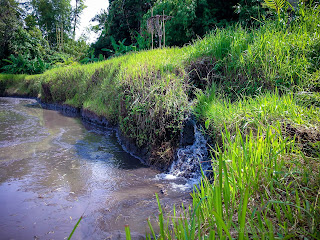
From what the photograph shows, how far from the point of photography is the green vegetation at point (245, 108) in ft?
5.80

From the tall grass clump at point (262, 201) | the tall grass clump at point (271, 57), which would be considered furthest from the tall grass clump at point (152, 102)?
the tall grass clump at point (262, 201)

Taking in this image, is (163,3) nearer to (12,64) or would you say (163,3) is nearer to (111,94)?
(111,94)

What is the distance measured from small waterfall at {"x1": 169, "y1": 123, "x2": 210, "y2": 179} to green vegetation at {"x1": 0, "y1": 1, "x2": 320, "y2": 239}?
191 millimetres

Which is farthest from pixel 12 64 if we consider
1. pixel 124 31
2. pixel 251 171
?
pixel 251 171

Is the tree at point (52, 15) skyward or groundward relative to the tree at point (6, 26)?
skyward

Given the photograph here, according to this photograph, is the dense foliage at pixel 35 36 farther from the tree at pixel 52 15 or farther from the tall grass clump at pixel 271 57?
the tall grass clump at pixel 271 57

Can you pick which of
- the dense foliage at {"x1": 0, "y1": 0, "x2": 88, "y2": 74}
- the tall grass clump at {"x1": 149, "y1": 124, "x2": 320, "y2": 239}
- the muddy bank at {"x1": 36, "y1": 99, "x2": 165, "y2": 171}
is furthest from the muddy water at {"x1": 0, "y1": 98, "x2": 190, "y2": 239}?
the dense foliage at {"x1": 0, "y1": 0, "x2": 88, "y2": 74}

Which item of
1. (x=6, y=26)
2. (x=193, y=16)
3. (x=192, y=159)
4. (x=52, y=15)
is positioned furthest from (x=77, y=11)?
(x=192, y=159)

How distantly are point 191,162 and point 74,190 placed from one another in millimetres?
1831

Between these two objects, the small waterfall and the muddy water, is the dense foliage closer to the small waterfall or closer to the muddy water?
the muddy water

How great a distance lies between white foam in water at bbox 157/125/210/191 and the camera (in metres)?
3.80

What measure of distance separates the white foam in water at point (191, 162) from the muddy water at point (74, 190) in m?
0.30

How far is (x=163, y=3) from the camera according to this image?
41.7 feet

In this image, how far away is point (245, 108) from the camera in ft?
10.8
